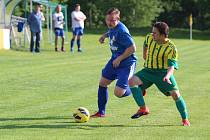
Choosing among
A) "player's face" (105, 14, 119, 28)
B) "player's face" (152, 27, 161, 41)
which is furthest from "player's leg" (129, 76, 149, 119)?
"player's face" (105, 14, 119, 28)

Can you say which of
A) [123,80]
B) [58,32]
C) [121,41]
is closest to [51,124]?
[123,80]

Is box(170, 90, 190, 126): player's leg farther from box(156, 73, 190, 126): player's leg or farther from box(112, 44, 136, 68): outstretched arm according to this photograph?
box(112, 44, 136, 68): outstretched arm

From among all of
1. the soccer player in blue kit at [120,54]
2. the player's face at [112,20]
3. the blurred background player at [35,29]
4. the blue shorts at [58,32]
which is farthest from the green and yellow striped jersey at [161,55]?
the blue shorts at [58,32]

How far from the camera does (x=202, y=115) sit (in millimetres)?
10688

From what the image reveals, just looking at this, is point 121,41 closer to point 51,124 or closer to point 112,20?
point 112,20

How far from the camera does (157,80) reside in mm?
9836

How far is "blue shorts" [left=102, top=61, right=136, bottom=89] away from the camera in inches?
400

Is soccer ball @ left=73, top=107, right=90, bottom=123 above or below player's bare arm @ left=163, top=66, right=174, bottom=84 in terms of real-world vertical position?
below

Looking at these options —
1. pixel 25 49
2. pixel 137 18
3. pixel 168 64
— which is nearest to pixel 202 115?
pixel 168 64

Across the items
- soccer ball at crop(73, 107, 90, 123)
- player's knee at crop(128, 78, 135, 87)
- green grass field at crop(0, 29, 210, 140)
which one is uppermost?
player's knee at crop(128, 78, 135, 87)

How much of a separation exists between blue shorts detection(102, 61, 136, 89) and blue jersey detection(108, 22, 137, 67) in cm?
9

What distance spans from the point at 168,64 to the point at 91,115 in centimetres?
174

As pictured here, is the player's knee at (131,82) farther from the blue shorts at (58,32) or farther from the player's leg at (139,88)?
the blue shorts at (58,32)

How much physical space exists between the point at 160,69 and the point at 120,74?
0.75m
